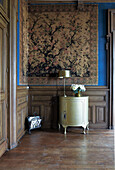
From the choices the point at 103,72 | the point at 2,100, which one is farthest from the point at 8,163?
the point at 103,72

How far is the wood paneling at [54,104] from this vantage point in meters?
5.00

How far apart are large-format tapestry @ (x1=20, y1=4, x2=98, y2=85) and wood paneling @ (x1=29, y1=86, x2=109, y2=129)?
0.88 feet

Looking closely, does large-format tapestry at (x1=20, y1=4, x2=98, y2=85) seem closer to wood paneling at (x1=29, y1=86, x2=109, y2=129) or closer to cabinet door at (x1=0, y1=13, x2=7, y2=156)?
wood paneling at (x1=29, y1=86, x2=109, y2=129)

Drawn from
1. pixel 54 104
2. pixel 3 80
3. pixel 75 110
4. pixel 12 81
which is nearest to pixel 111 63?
pixel 75 110

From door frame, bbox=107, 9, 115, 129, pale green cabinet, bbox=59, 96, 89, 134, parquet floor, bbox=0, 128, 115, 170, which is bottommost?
parquet floor, bbox=0, 128, 115, 170

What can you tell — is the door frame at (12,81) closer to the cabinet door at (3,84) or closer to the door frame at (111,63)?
the cabinet door at (3,84)

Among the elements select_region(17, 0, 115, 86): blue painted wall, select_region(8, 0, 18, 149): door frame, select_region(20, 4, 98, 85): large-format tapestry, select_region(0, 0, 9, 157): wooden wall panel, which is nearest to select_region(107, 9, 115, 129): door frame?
select_region(17, 0, 115, 86): blue painted wall

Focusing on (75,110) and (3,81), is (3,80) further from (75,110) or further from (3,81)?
(75,110)

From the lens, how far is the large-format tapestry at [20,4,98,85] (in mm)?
5000

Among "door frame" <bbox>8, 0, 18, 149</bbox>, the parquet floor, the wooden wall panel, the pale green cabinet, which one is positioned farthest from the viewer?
the pale green cabinet

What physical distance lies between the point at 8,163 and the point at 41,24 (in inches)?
146

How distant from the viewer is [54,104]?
505 cm

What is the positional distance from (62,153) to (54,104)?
2.04m

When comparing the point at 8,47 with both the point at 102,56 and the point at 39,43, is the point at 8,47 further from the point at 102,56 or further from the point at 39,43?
the point at 102,56
